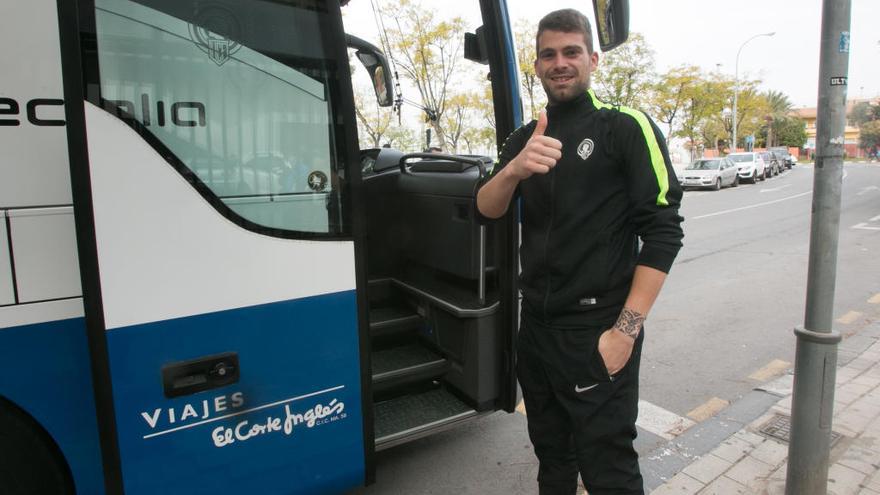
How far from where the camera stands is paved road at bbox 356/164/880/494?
9.91ft

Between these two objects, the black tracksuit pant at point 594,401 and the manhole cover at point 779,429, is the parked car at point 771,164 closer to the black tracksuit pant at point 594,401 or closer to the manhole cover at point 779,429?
the manhole cover at point 779,429

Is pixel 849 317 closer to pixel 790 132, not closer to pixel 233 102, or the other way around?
pixel 233 102

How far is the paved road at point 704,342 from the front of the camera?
302 cm

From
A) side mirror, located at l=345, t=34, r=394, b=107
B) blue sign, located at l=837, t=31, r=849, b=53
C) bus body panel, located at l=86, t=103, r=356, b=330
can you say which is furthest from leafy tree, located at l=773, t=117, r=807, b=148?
bus body panel, located at l=86, t=103, r=356, b=330

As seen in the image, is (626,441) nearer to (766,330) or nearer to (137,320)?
(137,320)

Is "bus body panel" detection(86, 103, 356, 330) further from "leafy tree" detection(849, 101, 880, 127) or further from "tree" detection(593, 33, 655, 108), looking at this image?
"leafy tree" detection(849, 101, 880, 127)

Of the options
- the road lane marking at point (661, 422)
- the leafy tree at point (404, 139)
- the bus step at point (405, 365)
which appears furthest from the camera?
the leafy tree at point (404, 139)

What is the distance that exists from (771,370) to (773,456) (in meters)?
1.55

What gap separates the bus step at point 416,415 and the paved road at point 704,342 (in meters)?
0.38

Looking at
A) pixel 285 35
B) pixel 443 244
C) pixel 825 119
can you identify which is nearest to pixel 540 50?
pixel 285 35

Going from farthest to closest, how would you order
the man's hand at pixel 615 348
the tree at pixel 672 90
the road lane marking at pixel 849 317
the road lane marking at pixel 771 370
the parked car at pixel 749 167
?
the tree at pixel 672 90 < the parked car at pixel 749 167 < the road lane marking at pixel 849 317 < the road lane marking at pixel 771 370 < the man's hand at pixel 615 348

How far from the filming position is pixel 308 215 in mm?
2061

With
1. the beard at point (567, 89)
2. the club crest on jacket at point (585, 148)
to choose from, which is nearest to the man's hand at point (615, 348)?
the club crest on jacket at point (585, 148)

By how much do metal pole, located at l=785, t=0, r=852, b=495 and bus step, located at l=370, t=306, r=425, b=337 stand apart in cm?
196
